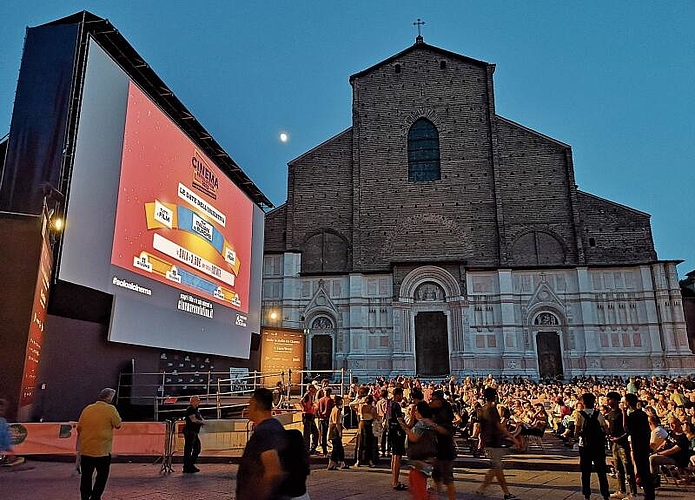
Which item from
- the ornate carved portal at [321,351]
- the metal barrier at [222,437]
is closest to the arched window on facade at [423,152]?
the ornate carved portal at [321,351]

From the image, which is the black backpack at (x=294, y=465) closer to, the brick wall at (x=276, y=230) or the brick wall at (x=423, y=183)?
the brick wall at (x=423, y=183)

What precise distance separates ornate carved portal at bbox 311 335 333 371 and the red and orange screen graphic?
9.85 meters

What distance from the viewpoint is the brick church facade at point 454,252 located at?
24.5 metres

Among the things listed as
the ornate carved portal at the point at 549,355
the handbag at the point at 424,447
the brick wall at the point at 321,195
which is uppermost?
the brick wall at the point at 321,195

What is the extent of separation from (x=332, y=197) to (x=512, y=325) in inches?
468

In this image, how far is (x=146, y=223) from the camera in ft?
37.5

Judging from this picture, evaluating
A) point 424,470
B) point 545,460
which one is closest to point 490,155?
point 545,460

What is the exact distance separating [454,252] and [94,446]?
23547 millimetres

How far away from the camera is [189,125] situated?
15367 millimetres

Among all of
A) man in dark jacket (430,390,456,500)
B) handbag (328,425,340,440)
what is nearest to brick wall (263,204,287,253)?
handbag (328,425,340,440)

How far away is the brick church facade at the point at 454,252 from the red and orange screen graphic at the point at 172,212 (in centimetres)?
1055

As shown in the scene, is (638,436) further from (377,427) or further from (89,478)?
(89,478)

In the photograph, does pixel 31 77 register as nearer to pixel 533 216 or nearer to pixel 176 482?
pixel 176 482

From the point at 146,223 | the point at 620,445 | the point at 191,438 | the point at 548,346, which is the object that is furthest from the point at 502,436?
the point at 548,346
